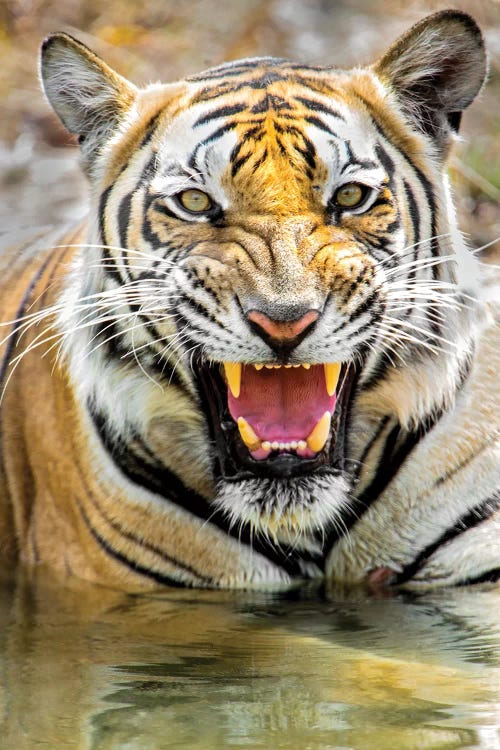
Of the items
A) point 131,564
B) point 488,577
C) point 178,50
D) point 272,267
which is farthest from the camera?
point 178,50

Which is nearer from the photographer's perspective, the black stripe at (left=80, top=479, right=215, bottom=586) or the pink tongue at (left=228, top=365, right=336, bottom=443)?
the pink tongue at (left=228, top=365, right=336, bottom=443)

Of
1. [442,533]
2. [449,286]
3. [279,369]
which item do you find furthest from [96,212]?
[442,533]

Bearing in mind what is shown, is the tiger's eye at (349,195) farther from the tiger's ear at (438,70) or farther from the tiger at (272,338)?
the tiger's ear at (438,70)

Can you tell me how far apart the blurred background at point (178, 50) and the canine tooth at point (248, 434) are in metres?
2.48

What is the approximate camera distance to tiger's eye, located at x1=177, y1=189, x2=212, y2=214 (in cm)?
260

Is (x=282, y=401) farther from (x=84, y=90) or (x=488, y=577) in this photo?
(x=84, y=90)

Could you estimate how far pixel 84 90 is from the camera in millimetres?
2834

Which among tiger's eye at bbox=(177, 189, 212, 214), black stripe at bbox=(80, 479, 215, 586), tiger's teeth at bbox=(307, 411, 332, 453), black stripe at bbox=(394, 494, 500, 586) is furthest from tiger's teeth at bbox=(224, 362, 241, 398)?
black stripe at bbox=(394, 494, 500, 586)

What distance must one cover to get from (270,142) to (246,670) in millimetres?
1040

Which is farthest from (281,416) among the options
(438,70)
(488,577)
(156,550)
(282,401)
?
(438,70)

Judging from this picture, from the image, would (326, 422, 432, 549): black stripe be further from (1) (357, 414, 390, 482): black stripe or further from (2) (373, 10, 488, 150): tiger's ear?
(2) (373, 10, 488, 150): tiger's ear

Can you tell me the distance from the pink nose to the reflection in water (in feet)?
1.98

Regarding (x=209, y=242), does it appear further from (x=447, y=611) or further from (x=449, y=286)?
(x=447, y=611)

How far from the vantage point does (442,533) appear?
2871 mm
